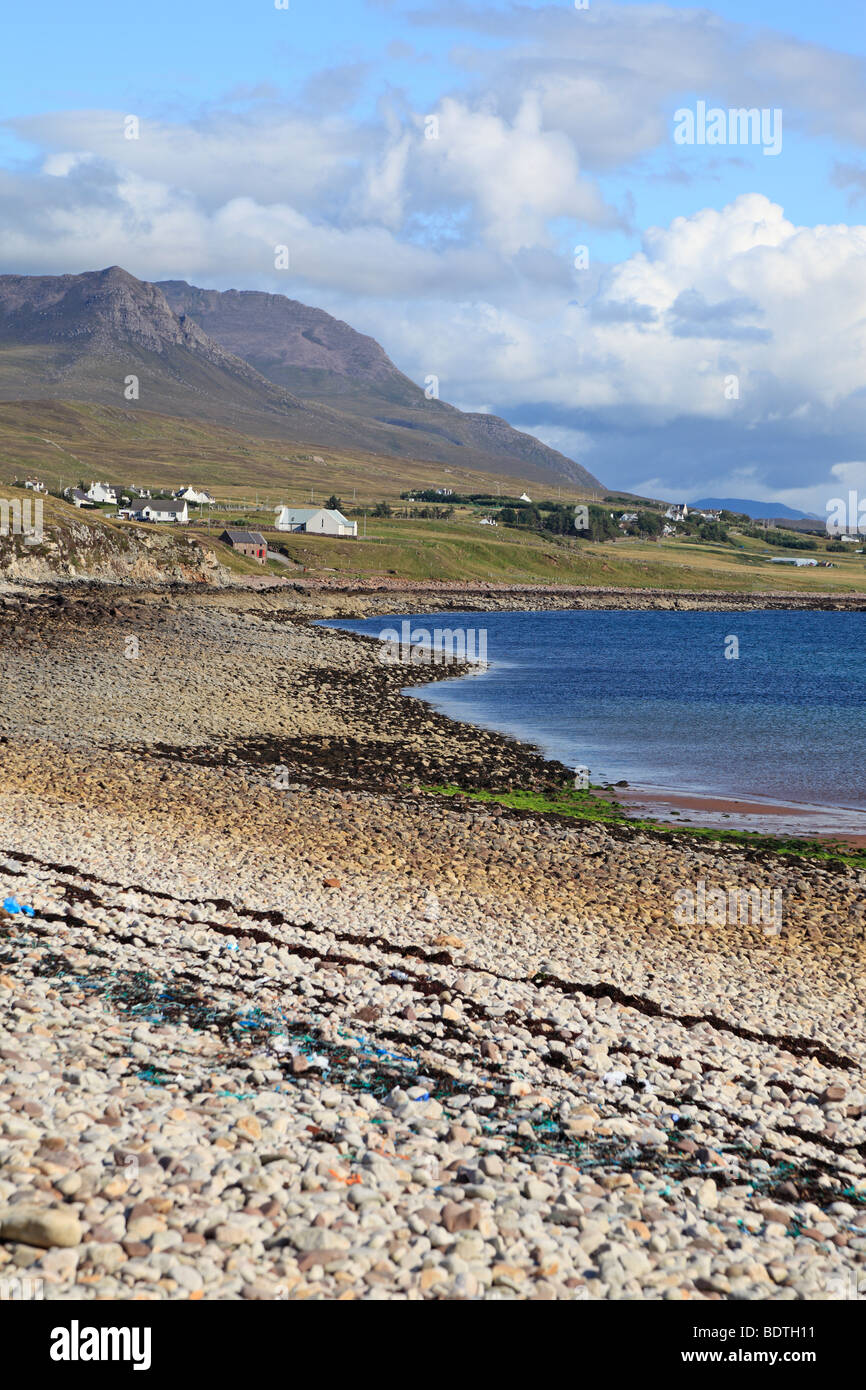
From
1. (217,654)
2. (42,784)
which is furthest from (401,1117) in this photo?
(217,654)

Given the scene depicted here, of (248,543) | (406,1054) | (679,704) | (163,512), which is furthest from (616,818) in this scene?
(163,512)

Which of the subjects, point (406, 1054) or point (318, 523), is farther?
point (318, 523)

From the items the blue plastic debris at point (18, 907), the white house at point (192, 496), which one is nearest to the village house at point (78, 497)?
the white house at point (192, 496)

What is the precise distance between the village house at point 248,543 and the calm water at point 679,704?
108ft

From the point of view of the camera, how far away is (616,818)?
93.3 feet

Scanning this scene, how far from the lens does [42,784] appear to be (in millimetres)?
25812

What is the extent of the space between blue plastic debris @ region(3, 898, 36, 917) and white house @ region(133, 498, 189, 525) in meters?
148

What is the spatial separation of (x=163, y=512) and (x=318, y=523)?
924 inches

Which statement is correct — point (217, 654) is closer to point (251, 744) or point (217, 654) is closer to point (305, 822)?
point (251, 744)

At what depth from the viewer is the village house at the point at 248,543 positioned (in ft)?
424

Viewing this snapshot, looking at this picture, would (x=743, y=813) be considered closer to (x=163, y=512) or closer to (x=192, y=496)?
A: (x=163, y=512)

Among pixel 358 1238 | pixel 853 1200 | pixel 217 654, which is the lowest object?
pixel 853 1200

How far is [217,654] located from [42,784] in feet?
97.8
